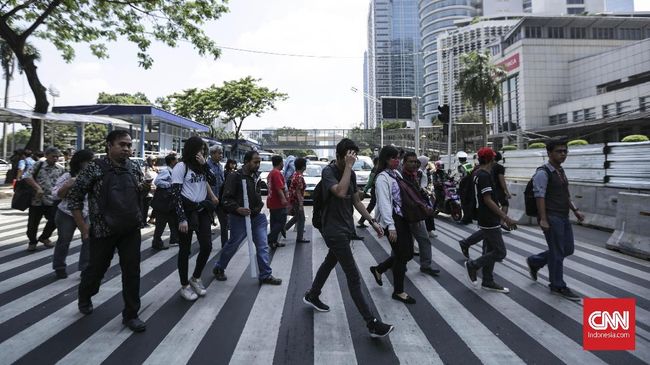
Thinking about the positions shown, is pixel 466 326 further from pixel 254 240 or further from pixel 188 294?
pixel 188 294

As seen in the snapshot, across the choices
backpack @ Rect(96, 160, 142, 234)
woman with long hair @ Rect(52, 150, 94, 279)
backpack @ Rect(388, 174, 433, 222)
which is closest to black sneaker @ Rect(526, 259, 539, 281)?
backpack @ Rect(388, 174, 433, 222)

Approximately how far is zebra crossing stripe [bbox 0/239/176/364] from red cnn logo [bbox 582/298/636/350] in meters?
4.59

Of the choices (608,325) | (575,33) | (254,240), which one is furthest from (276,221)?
(575,33)

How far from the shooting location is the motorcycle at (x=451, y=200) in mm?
10305

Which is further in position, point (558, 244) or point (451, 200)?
point (451, 200)

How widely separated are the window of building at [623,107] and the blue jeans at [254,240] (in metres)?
44.8

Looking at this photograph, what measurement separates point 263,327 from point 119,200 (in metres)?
1.75

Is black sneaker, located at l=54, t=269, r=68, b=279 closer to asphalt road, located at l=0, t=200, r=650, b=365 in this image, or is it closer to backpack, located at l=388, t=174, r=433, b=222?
asphalt road, located at l=0, t=200, r=650, b=365

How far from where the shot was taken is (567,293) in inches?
178

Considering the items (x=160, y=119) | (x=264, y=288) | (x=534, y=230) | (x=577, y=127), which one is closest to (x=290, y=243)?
(x=264, y=288)

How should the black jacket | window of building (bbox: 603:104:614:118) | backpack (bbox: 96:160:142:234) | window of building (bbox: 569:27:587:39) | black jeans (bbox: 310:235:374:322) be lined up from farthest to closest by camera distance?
window of building (bbox: 569:27:587:39), window of building (bbox: 603:104:614:118), the black jacket, backpack (bbox: 96:160:142:234), black jeans (bbox: 310:235:374:322)

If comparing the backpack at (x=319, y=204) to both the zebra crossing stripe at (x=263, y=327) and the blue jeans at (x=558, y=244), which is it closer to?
the zebra crossing stripe at (x=263, y=327)

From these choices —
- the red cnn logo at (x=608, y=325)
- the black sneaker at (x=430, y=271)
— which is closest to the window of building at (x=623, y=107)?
the black sneaker at (x=430, y=271)

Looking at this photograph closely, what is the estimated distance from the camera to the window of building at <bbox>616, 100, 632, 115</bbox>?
126 ft
